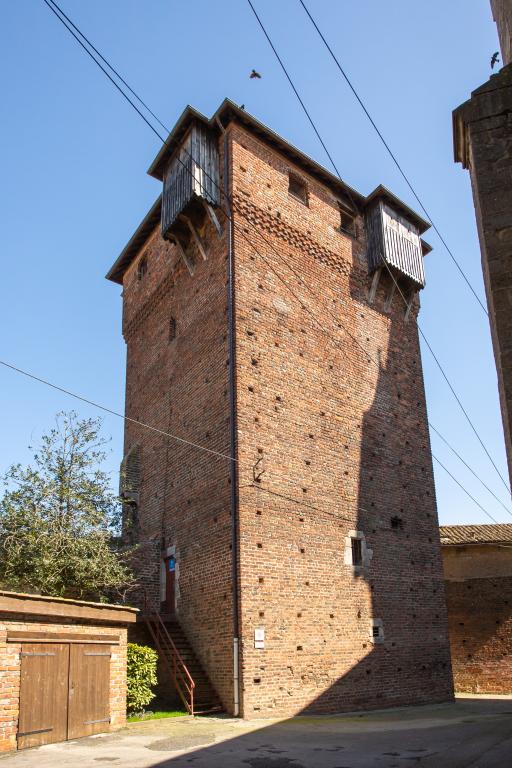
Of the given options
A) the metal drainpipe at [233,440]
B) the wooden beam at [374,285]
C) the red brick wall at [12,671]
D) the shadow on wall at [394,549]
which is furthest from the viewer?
the wooden beam at [374,285]

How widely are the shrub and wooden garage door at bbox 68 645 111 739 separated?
1.26 meters

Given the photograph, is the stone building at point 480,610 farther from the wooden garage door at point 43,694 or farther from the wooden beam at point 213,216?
the wooden garage door at point 43,694

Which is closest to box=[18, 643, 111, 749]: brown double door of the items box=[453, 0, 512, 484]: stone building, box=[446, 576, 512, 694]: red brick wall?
box=[453, 0, 512, 484]: stone building

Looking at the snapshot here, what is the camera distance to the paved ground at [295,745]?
8.16 meters

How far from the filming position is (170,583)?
15984 millimetres

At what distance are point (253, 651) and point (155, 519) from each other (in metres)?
5.50

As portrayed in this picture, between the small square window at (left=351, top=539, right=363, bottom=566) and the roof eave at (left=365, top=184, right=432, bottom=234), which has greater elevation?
the roof eave at (left=365, top=184, right=432, bottom=234)

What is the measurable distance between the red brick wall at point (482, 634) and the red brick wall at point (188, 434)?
9.91m

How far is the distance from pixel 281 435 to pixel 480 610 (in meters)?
10.0

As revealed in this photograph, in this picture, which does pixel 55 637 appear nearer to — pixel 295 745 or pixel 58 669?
pixel 58 669

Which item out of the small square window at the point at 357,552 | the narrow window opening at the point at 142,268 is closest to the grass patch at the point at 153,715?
the small square window at the point at 357,552

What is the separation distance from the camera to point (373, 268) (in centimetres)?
1958

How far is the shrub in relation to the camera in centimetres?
1226

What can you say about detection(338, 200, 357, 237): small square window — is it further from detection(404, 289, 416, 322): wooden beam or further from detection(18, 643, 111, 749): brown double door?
detection(18, 643, 111, 749): brown double door
